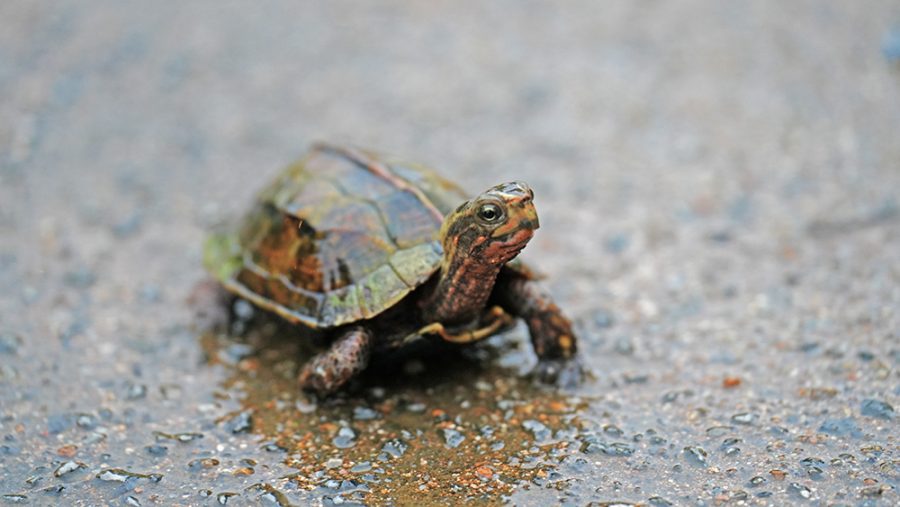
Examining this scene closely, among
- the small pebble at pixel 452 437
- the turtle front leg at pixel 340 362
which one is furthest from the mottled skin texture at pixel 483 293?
the small pebble at pixel 452 437

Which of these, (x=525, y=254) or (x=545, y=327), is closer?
(x=545, y=327)

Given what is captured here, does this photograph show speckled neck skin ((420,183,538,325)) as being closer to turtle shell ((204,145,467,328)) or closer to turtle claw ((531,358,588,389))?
turtle shell ((204,145,467,328))

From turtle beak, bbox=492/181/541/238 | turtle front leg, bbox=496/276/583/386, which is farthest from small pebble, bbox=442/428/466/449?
turtle beak, bbox=492/181/541/238

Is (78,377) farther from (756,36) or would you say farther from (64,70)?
(756,36)

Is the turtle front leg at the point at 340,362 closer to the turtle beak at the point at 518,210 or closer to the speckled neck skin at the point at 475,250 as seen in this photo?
the speckled neck skin at the point at 475,250

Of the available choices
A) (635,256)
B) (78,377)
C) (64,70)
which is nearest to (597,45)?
(635,256)

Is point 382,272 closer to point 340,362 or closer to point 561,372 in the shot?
point 340,362

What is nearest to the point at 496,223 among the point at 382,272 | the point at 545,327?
the point at 382,272
